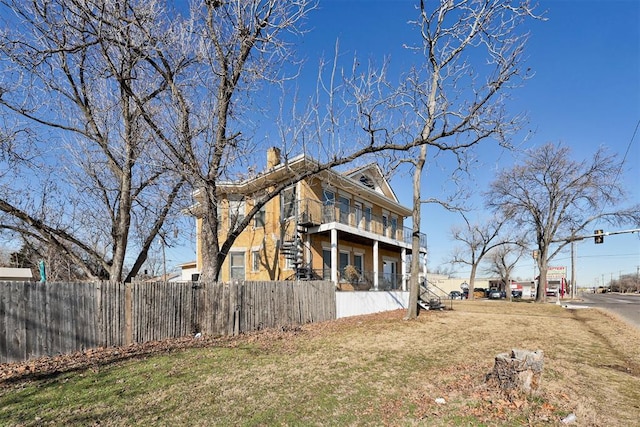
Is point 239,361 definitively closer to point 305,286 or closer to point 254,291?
point 254,291

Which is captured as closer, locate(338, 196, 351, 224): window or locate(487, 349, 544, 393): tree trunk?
locate(487, 349, 544, 393): tree trunk

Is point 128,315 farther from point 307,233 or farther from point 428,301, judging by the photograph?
point 428,301

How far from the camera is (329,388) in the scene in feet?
18.4

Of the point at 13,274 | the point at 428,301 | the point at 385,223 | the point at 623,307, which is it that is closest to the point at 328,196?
the point at 385,223

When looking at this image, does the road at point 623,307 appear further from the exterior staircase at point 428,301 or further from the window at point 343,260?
the window at point 343,260

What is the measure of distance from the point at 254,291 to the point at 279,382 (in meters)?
5.64

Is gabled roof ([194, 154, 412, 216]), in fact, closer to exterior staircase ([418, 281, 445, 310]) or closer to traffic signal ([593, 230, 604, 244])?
exterior staircase ([418, 281, 445, 310])

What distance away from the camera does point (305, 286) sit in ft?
43.7

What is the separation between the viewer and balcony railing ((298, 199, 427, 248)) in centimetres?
1698

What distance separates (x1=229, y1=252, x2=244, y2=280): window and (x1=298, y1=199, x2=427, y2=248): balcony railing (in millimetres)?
4264

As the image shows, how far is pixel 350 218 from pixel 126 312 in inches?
497

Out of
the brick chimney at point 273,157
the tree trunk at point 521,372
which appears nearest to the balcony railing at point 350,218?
the brick chimney at point 273,157

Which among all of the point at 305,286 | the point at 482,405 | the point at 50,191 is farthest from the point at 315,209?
the point at 482,405

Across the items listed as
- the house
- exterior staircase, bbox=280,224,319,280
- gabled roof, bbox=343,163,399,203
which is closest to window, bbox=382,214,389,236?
the house
